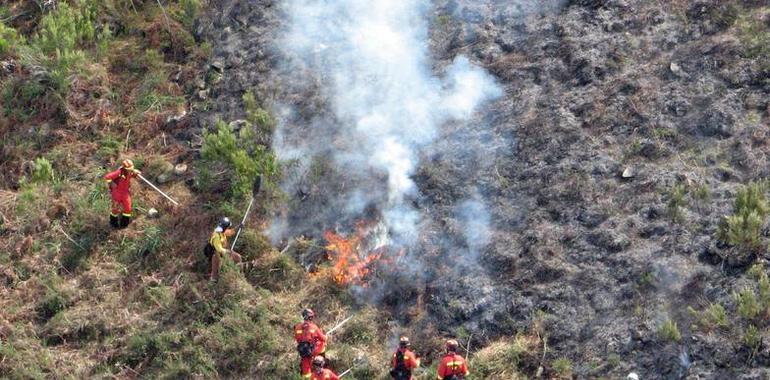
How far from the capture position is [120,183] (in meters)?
12.6

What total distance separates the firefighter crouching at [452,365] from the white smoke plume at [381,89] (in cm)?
211

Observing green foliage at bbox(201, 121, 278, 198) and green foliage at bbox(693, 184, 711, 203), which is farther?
green foliage at bbox(201, 121, 278, 198)

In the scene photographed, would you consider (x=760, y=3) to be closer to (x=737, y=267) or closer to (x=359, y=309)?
(x=737, y=267)

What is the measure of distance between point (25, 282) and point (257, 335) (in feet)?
10.9

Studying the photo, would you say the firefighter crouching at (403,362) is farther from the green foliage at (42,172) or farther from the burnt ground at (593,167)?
the green foliage at (42,172)

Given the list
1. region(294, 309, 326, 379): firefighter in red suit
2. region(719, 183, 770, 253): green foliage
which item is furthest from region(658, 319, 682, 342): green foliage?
region(294, 309, 326, 379): firefighter in red suit

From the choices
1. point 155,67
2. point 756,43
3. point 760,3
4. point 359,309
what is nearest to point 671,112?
point 756,43

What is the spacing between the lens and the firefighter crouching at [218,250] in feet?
38.7

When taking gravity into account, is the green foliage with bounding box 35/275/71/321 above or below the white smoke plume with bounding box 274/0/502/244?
below

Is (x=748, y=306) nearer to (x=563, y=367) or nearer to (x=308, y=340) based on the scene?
(x=563, y=367)

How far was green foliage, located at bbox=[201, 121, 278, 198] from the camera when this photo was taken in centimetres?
1259

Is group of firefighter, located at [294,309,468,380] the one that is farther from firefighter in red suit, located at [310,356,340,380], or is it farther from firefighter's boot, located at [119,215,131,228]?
firefighter's boot, located at [119,215,131,228]

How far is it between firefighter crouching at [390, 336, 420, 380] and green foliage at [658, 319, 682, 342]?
8.92ft

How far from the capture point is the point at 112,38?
15.6 m
